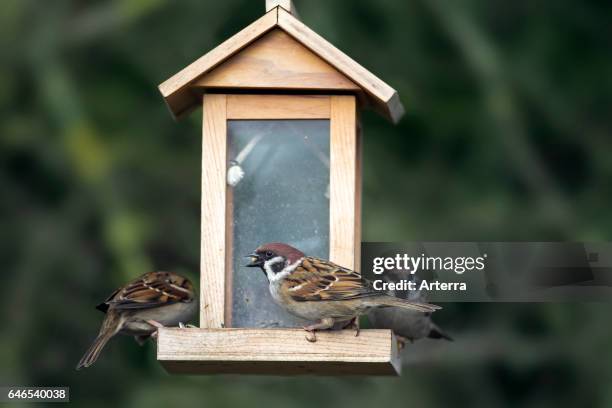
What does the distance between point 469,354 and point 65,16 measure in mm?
2725

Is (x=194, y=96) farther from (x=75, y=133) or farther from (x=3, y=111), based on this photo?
(x=3, y=111)

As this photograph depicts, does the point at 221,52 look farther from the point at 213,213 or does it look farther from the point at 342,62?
the point at 213,213

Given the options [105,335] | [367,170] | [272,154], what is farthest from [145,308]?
[367,170]

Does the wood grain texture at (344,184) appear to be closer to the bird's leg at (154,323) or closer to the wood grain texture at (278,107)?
the wood grain texture at (278,107)

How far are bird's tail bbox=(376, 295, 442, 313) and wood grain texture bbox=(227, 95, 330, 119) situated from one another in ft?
2.60

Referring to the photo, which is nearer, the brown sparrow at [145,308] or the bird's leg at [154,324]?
the bird's leg at [154,324]

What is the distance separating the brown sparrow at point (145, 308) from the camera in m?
8.47

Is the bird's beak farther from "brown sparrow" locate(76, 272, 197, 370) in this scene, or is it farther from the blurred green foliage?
the blurred green foliage

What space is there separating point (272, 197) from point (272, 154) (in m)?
0.17

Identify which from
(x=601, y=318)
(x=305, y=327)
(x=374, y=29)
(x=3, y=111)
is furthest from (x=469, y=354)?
(x=305, y=327)

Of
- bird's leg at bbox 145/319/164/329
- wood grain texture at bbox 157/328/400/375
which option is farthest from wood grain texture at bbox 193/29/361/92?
wood grain texture at bbox 157/328/400/375

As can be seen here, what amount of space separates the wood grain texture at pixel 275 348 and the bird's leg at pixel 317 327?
0.02 m

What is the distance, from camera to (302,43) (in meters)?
8.32

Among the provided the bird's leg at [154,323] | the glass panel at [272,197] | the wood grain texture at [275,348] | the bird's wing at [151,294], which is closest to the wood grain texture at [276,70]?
the glass panel at [272,197]
